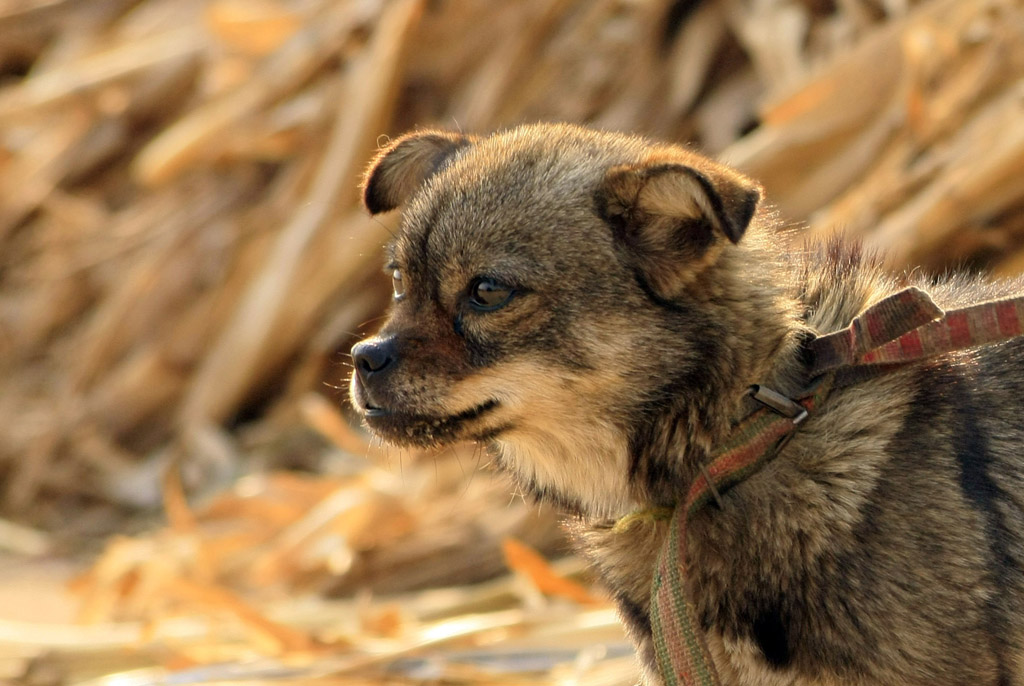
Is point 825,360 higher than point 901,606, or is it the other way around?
point 825,360

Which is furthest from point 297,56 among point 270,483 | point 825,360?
point 825,360

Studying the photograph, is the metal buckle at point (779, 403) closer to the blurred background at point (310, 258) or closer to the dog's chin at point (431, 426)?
the dog's chin at point (431, 426)

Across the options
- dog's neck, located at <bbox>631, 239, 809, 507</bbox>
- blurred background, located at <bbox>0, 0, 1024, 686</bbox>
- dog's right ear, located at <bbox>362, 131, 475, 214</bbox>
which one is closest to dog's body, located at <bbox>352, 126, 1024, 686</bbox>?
Answer: dog's neck, located at <bbox>631, 239, 809, 507</bbox>

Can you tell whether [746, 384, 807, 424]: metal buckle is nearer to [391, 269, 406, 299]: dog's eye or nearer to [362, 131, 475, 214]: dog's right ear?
[391, 269, 406, 299]: dog's eye

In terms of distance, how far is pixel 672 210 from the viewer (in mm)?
2734

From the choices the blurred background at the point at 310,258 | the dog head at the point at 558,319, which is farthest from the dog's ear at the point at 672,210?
the blurred background at the point at 310,258

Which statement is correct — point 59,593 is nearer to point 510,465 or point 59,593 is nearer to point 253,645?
point 253,645

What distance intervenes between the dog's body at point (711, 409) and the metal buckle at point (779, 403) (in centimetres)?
6

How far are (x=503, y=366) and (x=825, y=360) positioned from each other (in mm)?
703

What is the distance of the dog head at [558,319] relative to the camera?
2797 millimetres

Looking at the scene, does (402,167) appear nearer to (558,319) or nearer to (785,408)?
(558,319)

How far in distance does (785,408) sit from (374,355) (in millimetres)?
915

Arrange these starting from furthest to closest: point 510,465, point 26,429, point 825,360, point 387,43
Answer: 1. point 26,429
2. point 387,43
3. point 510,465
4. point 825,360

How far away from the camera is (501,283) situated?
9.48ft
